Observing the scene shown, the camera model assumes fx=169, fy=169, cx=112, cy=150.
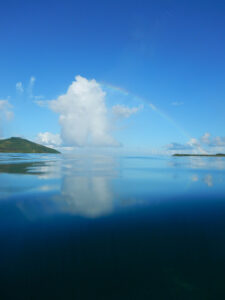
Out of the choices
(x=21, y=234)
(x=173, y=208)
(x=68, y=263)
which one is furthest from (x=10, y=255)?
(x=173, y=208)

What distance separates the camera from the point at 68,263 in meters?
6.66

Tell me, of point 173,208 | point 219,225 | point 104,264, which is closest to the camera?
point 104,264

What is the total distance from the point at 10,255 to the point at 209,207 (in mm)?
13836

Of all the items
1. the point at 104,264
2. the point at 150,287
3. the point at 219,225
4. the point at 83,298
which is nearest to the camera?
the point at 83,298

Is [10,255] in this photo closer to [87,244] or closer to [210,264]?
[87,244]

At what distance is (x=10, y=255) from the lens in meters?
7.10

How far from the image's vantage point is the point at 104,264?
6602 mm

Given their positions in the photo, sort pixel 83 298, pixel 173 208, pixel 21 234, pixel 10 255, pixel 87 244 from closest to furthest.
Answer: pixel 83 298
pixel 10 255
pixel 87 244
pixel 21 234
pixel 173 208

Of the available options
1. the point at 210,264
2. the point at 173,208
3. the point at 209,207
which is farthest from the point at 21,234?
the point at 209,207

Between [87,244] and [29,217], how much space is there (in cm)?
530

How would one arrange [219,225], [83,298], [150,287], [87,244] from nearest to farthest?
1. [83,298]
2. [150,287]
3. [87,244]
4. [219,225]

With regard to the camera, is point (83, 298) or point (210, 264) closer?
point (83, 298)

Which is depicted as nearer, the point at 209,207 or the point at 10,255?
the point at 10,255

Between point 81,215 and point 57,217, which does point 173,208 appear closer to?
point 81,215
